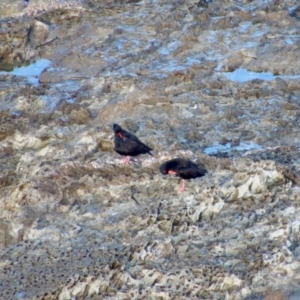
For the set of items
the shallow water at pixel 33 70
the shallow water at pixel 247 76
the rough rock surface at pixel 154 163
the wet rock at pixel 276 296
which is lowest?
the shallow water at pixel 33 70

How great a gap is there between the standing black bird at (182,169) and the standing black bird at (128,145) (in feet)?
1.87

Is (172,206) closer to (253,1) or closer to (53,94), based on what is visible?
(53,94)

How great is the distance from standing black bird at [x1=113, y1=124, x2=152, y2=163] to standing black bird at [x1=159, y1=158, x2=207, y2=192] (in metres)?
0.57

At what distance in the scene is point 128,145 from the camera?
9.71 m

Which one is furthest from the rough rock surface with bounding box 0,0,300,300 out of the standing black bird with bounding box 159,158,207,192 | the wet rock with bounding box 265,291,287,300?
the standing black bird with bounding box 159,158,207,192

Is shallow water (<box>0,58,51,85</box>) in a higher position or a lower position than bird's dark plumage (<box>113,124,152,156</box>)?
lower

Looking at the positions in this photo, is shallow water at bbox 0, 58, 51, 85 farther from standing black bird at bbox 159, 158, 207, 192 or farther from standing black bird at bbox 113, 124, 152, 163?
standing black bird at bbox 159, 158, 207, 192

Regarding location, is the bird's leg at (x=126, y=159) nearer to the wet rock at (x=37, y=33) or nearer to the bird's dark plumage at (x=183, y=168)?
the bird's dark plumage at (x=183, y=168)

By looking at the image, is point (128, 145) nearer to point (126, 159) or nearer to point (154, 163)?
point (126, 159)

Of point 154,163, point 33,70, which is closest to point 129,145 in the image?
point 154,163

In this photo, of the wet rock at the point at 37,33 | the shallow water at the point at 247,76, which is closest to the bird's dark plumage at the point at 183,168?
the shallow water at the point at 247,76

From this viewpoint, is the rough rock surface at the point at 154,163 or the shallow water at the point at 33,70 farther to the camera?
the shallow water at the point at 33,70

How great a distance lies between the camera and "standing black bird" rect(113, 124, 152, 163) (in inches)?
383

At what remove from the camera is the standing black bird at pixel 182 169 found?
9070 millimetres
